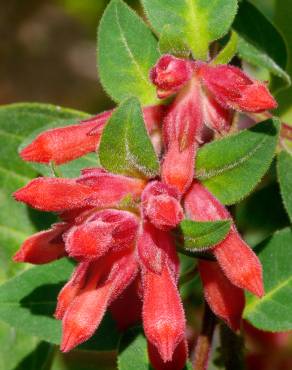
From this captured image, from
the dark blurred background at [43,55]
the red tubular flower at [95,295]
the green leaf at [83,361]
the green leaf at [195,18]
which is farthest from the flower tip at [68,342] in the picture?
the dark blurred background at [43,55]

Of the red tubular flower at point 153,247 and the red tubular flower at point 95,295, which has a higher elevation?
the red tubular flower at point 153,247

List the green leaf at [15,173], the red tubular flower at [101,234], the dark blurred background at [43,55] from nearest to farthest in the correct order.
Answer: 1. the red tubular flower at [101,234]
2. the green leaf at [15,173]
3. the dark blurred background at [43,55]

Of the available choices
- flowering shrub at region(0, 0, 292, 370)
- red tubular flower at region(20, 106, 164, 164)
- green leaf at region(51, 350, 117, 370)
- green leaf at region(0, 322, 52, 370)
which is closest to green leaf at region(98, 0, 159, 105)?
Answer: flowering shrub at region(0, 0, 292, 370)

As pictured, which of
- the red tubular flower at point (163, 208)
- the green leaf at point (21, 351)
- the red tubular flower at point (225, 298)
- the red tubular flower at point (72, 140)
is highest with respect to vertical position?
the red tubular flower at point (72, 140)

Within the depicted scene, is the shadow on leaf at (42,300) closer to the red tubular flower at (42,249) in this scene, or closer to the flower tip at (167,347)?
the red tubular flower at (42,249)

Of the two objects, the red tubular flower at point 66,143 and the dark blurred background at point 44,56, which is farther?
the dark blurred background at point 44,56

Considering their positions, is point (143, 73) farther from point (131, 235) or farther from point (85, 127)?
point (131, 235)

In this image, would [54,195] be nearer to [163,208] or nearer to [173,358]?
[163,208]
